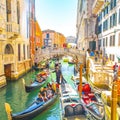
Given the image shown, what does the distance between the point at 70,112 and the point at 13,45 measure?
11.1 meters

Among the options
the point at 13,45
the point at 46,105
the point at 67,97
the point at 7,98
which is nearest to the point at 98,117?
the point at 67,97

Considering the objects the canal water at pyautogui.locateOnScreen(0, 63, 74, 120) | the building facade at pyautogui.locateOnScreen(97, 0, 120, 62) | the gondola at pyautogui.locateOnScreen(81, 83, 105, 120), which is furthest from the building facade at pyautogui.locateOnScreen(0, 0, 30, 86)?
the building facade at pyautogui.locateOnScreen(97, 0, 120, 62)

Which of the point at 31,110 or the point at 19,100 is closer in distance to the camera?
the point at 31,110

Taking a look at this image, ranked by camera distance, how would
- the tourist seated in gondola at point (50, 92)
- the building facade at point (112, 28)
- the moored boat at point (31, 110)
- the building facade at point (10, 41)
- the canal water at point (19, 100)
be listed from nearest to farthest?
the moored boat at point (31, 110)
the canal water at point (19, 100)
the tourist seated in gondola at point (50, 92)
the building facade at point (10, 41)
the building facade at point (112, 28)

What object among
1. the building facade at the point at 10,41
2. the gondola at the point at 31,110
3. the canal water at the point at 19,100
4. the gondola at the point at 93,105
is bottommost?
the canal water at the point at 19,100

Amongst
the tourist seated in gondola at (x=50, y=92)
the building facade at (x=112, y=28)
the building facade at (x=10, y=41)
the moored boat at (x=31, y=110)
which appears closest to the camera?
the moored boat at (x=31, y=110)

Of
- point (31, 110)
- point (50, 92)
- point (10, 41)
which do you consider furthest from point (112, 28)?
point (31, 110)

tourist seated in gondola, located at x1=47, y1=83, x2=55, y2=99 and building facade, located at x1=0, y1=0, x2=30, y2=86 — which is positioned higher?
building facade, located at x1=0, y1=0, x2=30, y2=86

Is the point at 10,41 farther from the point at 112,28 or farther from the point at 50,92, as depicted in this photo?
the point at 112,28

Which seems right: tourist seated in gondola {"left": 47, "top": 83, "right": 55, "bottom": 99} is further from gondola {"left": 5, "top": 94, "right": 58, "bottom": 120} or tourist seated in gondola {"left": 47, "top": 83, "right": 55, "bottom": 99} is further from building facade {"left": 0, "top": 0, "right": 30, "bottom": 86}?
building facade {"left": 0, "top": 0, "right": 30, "bottom": 86}

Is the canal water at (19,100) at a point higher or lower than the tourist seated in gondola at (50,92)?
lower

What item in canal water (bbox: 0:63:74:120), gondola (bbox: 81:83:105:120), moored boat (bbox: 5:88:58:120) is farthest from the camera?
canal water (bbox: 0:63:74:120)

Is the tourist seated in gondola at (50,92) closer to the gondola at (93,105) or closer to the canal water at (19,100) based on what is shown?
the canal water at (19,100)

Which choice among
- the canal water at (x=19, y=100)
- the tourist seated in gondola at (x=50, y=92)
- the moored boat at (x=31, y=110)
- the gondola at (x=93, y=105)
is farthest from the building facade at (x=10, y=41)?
the gondola at (x=93, y=105)
